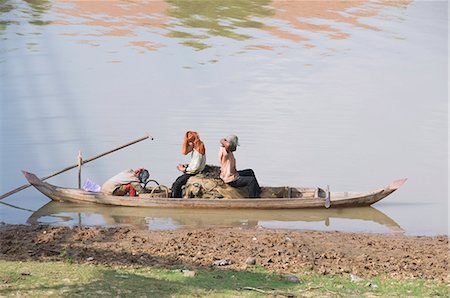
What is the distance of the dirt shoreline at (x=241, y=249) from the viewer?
9992 mm

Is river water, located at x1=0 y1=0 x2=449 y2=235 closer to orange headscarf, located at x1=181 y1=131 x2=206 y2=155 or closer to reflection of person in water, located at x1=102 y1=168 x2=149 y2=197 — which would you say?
reflection of person in water, located at x1=102 y1=168 x2=149 y2=197

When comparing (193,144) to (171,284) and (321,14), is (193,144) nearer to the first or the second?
(171,284)

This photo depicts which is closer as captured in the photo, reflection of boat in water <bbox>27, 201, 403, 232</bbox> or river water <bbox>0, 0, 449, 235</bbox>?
reflection of boat in water <bbox>27, 201, 403, 232</bbox>

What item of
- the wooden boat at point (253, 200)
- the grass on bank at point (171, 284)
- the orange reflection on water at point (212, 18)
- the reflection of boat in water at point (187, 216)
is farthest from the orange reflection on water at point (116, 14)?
the grass on bank at point (171, 284)

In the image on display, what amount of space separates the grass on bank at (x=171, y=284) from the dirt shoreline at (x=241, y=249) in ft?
1.57

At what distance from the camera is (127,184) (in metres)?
14.5

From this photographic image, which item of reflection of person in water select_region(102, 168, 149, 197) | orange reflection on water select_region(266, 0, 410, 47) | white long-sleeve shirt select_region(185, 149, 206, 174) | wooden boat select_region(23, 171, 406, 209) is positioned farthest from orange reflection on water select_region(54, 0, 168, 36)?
white long-sleeve shirt select_region(185, 149, 206, 174)

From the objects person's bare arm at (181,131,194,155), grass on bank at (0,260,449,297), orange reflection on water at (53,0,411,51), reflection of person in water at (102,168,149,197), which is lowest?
grass on bank at (0,260,449,297)

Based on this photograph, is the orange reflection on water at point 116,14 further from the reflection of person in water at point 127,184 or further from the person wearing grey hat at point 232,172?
the person wearing grey hat at point 232,172

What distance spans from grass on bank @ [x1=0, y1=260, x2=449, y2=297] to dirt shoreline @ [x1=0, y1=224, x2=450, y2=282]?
0.48 metres

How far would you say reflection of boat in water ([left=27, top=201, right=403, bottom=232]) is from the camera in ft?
44.9

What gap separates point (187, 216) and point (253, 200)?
996 millimetres

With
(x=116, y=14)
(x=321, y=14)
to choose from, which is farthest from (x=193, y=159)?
(x=321, y=14)

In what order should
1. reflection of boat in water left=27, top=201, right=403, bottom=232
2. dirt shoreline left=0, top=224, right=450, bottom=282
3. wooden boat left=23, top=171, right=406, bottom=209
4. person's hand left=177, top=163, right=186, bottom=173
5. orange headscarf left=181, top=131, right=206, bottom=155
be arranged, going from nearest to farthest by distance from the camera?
1. dirt shoreline left=0, top=224, right=450, bottom=282
2. reflection of boat in water left=27, top=201, right=403, bottom=232
3. wooden boat left=23, top=171, right=406, bottom=209
4. orange headscarf left=181, top=131, right=206, bottom=155
5. person's hand left=177, top=163, right=186, bottom=173
